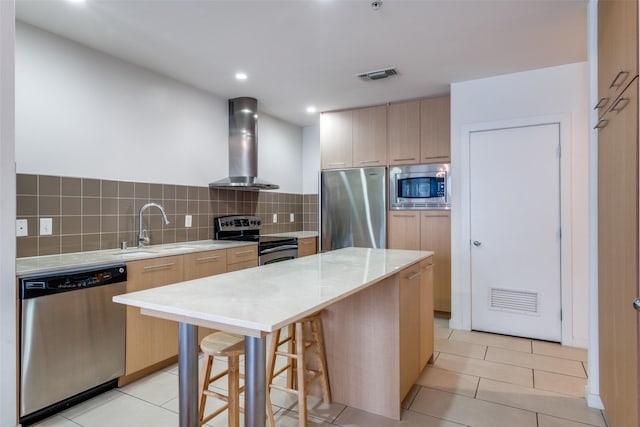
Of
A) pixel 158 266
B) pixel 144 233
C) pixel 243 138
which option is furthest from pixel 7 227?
pixel 243 138

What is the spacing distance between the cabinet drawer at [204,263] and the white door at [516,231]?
94.5 inches

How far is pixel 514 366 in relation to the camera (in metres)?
2.64

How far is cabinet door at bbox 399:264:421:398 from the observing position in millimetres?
1975

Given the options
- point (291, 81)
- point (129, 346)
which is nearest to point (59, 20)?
point (291, 81)

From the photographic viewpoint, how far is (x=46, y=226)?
2.36 meters

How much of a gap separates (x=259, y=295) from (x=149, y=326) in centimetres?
158

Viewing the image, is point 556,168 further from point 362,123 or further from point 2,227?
point 2,227

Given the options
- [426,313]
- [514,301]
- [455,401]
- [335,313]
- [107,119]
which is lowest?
[455,401]

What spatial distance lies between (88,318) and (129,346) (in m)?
0.37

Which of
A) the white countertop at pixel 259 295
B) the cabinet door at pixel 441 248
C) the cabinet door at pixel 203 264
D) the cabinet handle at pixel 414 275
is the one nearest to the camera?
the white countertop at pixel 259 295

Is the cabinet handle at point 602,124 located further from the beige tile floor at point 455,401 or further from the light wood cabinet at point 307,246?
the light wood cabinet at point 307,246

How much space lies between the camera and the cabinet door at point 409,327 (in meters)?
1.97

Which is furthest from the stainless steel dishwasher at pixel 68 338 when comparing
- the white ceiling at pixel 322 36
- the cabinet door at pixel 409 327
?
the cabinet door at pixel 409 327

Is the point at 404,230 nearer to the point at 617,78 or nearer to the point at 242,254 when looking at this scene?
the point at 242,254
